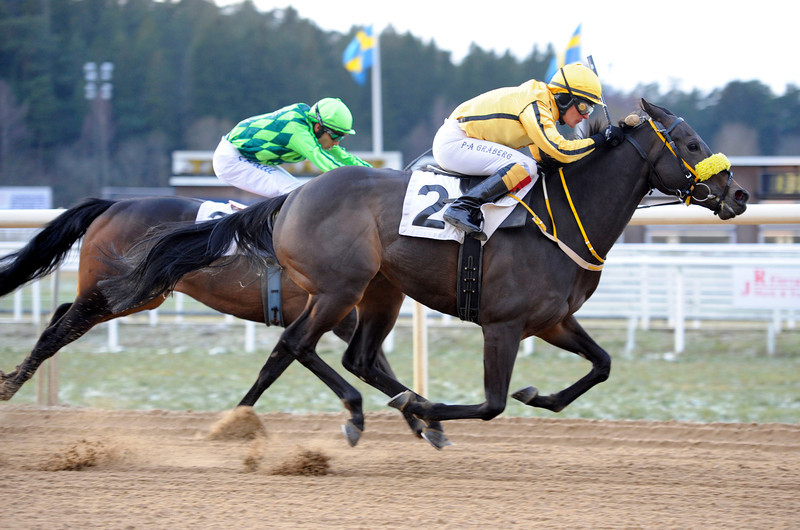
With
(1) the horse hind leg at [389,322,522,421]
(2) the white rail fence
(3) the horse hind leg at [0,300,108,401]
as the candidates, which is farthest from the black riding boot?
(2) the white rail fence

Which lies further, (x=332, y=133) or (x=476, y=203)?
(x=332, y=133)

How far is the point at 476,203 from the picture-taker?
3.65 m

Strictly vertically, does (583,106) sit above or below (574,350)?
above

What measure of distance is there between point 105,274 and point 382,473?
2.03m

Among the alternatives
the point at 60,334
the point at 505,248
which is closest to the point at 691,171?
the point at 505,248

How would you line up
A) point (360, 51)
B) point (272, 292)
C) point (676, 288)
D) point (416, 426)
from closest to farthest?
point (416, 426) → point (272, 292) → point (676, 288) → point (360, 51)

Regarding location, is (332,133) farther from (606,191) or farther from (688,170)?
(688,170)

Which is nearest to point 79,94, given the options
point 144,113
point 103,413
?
point 144,113

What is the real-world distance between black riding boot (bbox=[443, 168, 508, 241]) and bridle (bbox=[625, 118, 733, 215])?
697mm

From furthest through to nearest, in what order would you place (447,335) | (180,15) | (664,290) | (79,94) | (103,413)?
(180,15) < (79,94) < (447,335) < (664,290) < (103,413)

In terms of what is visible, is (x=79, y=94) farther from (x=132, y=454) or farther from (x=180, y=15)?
(x=132, y=454)

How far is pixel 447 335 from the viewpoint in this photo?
945 centimetres

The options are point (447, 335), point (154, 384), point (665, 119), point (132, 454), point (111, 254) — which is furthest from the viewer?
point (447, 335)

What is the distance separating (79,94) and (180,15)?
14.6 meters
